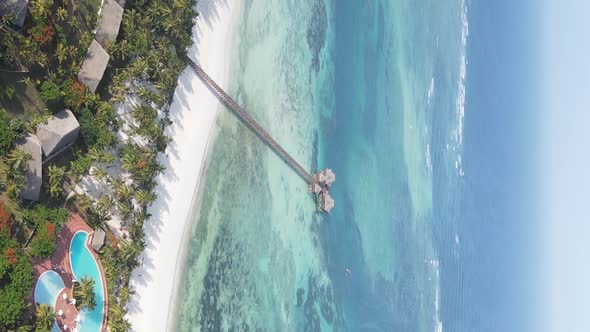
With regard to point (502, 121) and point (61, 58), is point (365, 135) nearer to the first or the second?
point (61, 58)

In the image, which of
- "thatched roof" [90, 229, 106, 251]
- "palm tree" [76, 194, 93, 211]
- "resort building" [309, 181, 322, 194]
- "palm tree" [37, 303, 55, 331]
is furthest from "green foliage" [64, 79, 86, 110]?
"resort building" [309, 181, 322, 194]

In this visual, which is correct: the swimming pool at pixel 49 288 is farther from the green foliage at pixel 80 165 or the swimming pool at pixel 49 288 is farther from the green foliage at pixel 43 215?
the green foliage at pixel 80 165

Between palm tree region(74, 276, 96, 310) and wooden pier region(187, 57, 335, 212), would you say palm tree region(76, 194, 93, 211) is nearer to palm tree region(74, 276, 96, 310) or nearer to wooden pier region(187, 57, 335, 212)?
palm tree region(74, 276, 96, 310)

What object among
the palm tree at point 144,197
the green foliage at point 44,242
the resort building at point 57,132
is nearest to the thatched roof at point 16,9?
the resort building at point 57,132

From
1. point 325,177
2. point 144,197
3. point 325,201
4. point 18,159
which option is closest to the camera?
point 18,159

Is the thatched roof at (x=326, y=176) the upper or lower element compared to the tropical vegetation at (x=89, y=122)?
upper

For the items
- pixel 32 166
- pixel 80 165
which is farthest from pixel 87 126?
pixel 32 166

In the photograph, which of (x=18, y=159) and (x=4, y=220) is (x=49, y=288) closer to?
(x=4, y=220)
